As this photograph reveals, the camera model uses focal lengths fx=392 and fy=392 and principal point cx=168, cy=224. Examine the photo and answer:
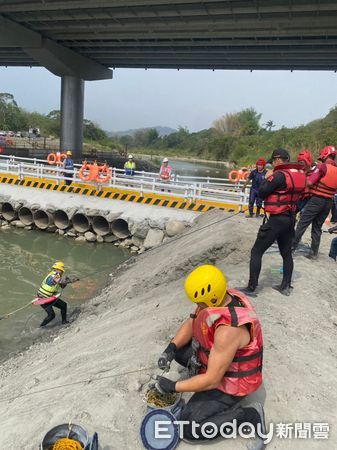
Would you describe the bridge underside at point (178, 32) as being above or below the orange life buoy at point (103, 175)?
above

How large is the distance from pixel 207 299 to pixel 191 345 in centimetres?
73

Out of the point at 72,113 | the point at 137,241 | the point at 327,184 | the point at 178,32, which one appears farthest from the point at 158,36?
the point at 327,184

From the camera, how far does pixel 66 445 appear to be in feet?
9.30

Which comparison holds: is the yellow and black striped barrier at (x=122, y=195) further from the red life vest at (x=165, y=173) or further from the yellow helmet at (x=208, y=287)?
the yellow helmet at (x=208, y=287)

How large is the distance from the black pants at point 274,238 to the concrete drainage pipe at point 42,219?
11.0m

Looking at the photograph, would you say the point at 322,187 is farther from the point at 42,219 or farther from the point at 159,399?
the point at 42,219

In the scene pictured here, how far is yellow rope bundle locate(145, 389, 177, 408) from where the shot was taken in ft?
10.7

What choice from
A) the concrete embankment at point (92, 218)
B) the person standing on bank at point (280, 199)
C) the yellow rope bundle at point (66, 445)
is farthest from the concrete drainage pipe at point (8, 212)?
the yellow rope bundle at point (66, 445)

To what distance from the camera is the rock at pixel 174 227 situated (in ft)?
42.1

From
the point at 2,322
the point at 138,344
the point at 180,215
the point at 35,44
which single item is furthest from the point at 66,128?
the point at 138,344

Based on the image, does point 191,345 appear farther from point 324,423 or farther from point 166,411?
point 324,423

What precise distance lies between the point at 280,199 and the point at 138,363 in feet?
8.87

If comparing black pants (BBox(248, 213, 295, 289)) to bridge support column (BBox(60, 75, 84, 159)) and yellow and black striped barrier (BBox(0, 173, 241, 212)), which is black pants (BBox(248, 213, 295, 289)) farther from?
bridge support column (BBox(60, 75, 84, 159))

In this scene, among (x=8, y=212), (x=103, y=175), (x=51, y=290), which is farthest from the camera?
(x=8, y=212)
